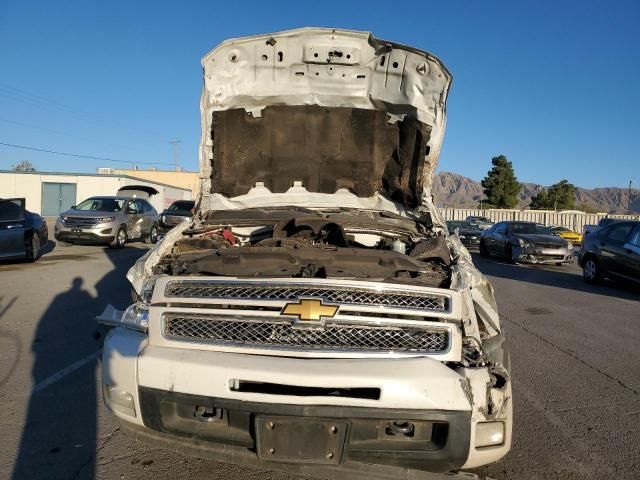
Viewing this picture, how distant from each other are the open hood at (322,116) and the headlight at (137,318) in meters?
2.03

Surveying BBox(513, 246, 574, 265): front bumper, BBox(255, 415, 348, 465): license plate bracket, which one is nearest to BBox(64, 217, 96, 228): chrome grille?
BBox(513, 246, 574, 265): front bumper

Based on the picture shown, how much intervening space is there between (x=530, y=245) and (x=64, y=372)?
44.2 ft

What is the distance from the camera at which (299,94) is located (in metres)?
4.80

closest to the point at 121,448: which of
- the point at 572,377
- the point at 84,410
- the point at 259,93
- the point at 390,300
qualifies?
the point at 84,410

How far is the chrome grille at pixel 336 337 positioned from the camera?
8.16ft

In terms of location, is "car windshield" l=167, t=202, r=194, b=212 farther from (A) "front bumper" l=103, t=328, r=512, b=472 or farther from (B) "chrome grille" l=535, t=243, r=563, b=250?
(A) "front bumper" l=103, t=328, r=512, b=472

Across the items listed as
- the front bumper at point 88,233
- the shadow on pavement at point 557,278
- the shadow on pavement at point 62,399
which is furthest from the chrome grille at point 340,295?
the front bumper at point 88,233

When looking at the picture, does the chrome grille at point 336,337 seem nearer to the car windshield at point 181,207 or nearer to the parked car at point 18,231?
the parked car at point 18,231

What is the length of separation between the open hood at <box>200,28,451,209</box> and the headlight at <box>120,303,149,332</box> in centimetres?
203

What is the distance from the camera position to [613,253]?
33.3 feet

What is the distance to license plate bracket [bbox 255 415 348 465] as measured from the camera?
219 cm

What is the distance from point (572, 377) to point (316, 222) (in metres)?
2.91

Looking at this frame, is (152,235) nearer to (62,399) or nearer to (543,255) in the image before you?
(543,255)

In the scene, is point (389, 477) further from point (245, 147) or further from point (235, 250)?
point (245, 147)
